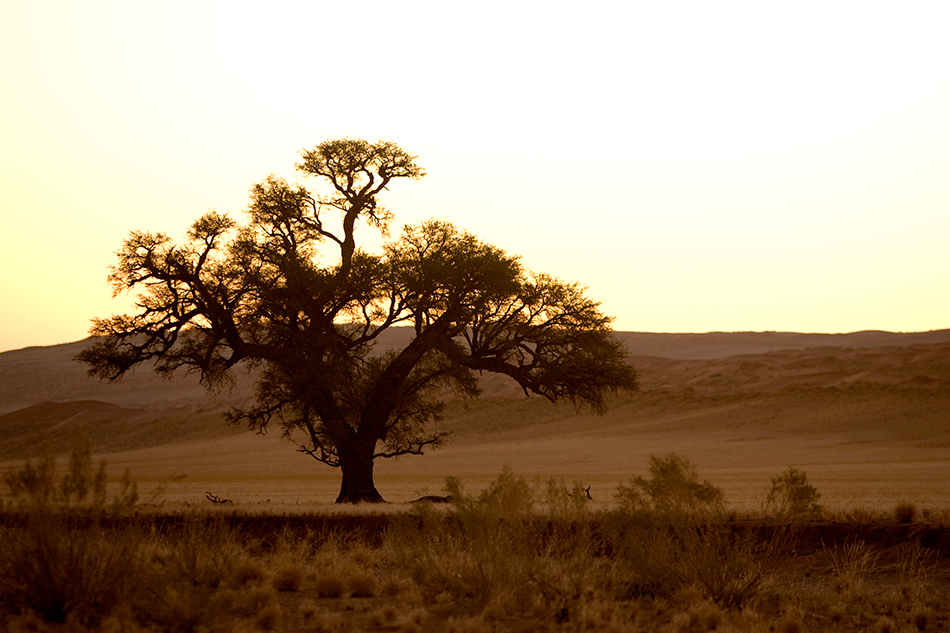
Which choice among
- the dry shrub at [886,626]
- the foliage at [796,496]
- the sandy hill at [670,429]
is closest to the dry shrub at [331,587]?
the dry shrub at [886,626]

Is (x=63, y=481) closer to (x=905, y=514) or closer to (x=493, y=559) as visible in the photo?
(x=493, y=559)

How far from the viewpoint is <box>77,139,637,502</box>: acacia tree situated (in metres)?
22.0

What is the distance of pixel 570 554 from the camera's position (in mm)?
12414

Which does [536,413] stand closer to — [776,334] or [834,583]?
[834,583]

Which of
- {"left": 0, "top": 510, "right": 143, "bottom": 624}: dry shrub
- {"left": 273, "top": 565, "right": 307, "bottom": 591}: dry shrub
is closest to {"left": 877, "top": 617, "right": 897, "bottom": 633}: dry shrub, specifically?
{"left": 273, "top": 565, "right": 307, "bottom": 591}: dry shrub

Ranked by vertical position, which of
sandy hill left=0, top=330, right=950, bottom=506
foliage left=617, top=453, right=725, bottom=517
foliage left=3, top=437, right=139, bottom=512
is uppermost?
foliage left=3, top=437, right=139, bottom=512

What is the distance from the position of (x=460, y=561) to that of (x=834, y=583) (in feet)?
15.8

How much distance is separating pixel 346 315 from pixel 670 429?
42973 millimetres

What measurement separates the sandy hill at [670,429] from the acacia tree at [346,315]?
19.9 ft

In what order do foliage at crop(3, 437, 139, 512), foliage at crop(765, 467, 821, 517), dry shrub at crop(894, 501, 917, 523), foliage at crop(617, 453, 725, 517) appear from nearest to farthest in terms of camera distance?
1. foliage at crop(3, 437, 139, 512)
2. foliage at crop(617, 453, 725, 517)
3. foliage at crop(765, 467, 821, 517)
4. dry shrub at crop(894, 501, 917, 523)

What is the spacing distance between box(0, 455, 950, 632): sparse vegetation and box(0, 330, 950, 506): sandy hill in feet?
46.0

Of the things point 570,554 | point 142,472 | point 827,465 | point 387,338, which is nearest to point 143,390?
point 387,338

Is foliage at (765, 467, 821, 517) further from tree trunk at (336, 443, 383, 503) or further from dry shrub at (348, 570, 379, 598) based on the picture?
tree trunk at (336, 443, 383, 503)

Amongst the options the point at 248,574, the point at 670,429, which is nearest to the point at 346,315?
the point at 248,574
